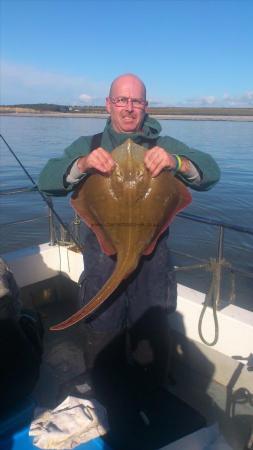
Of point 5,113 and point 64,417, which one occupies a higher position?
point 5,113

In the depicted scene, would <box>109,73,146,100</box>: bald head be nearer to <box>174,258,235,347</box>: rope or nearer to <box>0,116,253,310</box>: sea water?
<box>174,258,235,347</box>: rope

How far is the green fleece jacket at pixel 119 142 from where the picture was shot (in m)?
2.85

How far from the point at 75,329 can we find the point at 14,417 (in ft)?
6.50

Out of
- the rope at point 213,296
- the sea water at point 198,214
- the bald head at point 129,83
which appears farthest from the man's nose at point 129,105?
the sea water at point 198,214

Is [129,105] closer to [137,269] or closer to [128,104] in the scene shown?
[128,104]

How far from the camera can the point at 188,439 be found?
3.12 m

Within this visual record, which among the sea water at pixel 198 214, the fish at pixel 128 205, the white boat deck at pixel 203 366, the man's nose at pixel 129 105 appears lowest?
the sea water at pixel 198 214

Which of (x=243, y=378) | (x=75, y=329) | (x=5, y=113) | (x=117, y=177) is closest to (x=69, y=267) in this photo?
(x=75, y=329)

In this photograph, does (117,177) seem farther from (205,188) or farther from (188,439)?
(188,439)

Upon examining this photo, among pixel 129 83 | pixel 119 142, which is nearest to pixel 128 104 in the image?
pixel 129 83

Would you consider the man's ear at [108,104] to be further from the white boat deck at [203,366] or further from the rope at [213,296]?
the white boat deck at [203,366]

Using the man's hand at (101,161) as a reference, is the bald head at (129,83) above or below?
above

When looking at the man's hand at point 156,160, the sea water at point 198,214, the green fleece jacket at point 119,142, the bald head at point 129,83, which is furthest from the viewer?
the sea water at point 198,214

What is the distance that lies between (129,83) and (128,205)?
1086 mm
